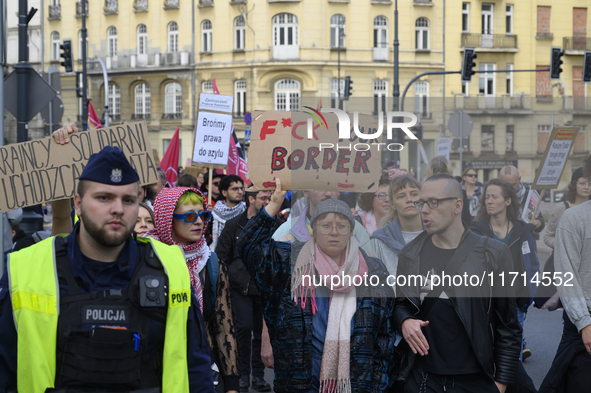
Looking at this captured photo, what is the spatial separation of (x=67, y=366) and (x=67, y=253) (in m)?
0.41

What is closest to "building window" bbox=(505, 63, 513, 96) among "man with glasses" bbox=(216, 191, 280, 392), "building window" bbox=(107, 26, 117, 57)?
"building window" bbox=(107, 26, 117, 57)

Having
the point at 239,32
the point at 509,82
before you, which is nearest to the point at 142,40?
the point at 239,32

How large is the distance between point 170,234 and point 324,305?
955mm

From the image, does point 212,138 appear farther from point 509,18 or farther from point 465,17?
point 509,18

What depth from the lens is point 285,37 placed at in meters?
41.4

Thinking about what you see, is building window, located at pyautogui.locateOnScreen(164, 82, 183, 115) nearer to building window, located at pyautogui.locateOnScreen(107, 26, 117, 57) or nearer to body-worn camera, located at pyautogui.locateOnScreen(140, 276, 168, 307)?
building window, located at pyautogui.locateOnScreen(107, 26, 117, 57)

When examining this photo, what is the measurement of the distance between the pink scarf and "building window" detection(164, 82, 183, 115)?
40.7m

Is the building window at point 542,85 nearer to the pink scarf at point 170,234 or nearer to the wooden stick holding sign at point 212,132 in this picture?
the wooden stick holding sign at point 212,132

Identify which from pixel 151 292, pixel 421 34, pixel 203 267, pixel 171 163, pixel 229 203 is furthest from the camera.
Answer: pixel 421 34

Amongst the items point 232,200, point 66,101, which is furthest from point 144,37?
point 232,200

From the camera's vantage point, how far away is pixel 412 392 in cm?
361

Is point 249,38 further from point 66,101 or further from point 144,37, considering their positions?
point 66,101

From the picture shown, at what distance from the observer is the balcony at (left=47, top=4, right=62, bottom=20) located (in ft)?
158

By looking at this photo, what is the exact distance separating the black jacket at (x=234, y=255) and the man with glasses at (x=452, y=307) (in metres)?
2.98
